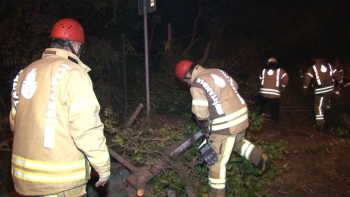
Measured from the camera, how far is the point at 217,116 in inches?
161

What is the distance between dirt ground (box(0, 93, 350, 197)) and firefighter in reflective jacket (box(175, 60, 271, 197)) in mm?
1036

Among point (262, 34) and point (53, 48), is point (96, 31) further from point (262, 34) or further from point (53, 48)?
point (262, 34)

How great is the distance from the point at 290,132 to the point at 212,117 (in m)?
4.45

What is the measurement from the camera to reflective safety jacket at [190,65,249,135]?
4055 millimetres

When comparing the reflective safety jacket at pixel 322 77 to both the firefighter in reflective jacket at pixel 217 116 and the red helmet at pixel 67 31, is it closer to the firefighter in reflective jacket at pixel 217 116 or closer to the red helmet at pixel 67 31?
the firefighter in reflective jacket at pixel 217 116

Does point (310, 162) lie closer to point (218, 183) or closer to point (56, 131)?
point (218, 183)

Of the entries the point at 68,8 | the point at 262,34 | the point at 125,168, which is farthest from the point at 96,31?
the point at 262,34

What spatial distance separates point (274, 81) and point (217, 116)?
174 inches

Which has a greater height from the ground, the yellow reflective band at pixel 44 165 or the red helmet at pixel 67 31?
the red helmet at pixel 67 31

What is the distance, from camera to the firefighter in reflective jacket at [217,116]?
4062mm

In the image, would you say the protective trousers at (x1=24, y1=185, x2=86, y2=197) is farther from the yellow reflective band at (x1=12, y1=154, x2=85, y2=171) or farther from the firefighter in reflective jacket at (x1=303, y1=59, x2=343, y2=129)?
the firefighter in reflective jacket at (x1=303, y1=59, x2=343, y2=129)

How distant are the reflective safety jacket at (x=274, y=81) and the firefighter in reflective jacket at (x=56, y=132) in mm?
6247

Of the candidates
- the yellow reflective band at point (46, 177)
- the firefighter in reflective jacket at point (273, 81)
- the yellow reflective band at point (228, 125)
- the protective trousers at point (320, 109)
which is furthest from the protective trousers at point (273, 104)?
the yellow reflective band at point (46, 177)

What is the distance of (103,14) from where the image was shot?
7.55 meters
